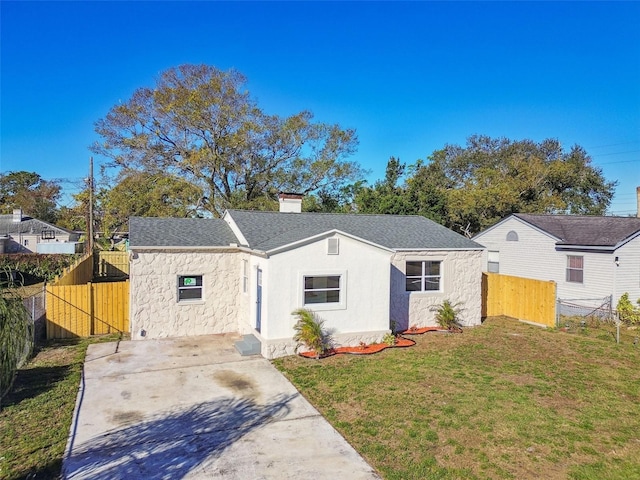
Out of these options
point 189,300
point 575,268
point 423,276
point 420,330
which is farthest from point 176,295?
point 575,268

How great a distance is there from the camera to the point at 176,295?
13.9 metres

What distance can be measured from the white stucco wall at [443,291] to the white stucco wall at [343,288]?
1860 mm

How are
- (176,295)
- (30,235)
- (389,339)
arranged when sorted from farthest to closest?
(30,235)
(176,295)
(389,339)

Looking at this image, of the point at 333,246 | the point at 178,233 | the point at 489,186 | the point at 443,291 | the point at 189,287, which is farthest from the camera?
the point at 489,186

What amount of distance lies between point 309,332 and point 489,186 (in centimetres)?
2887

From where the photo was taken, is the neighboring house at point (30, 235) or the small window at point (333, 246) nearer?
the small window at point (333, 246)

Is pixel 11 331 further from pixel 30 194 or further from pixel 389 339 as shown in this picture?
pixel 30 194

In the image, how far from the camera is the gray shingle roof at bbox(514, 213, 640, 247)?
1806 centimetres

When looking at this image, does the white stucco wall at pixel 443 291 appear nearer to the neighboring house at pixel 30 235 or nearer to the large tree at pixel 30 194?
the neighboring house at pixel 30 235

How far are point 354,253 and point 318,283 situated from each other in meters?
1.43

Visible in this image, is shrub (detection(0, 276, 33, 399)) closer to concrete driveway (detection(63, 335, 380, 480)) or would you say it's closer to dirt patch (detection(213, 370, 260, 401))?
concrete driveway (detection(63, 335, 380, 480))

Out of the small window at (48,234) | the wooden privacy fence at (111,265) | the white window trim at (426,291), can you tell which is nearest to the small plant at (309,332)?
the white window trim at (426,291)

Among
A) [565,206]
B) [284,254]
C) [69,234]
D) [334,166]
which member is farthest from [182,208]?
[565,206]

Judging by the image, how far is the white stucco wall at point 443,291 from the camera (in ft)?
49.1
